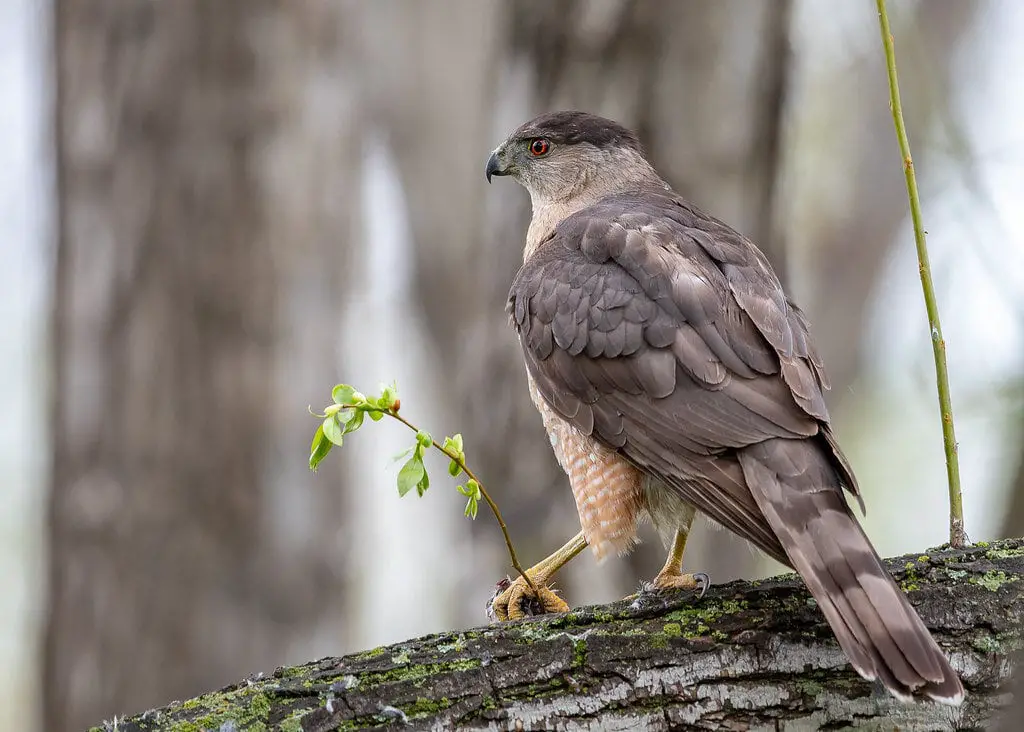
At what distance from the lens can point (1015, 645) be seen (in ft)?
9.82

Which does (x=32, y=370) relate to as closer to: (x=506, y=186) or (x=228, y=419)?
(x=228, y=419)

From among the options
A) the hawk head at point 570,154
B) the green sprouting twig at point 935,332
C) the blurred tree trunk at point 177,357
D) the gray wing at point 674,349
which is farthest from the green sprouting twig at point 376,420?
the blurred tree trunk at point 177,357

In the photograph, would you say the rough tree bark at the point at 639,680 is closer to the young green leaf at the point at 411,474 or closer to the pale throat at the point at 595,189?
the young green leaf at the point at 411,474

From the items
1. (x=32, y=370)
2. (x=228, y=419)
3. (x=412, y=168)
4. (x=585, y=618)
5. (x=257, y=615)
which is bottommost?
(x=585, y=618)

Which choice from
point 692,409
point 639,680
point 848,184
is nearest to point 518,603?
point 692,409

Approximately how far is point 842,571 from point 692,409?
2.61 feet

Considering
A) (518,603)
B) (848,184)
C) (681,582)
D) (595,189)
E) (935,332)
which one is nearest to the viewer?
(935,332)

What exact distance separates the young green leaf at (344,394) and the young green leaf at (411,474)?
0.22 meters

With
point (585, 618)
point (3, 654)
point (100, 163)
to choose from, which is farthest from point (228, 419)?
point (3, 654)

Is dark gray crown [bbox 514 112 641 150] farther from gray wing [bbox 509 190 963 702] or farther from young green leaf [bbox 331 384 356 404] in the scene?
young green leaf [bbox 331 384 356 404]

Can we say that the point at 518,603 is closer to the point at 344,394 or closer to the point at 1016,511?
the point at 344,394

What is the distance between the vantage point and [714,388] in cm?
366

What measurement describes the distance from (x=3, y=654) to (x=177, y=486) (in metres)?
8.19

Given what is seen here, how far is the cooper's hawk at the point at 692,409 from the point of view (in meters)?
3.00
